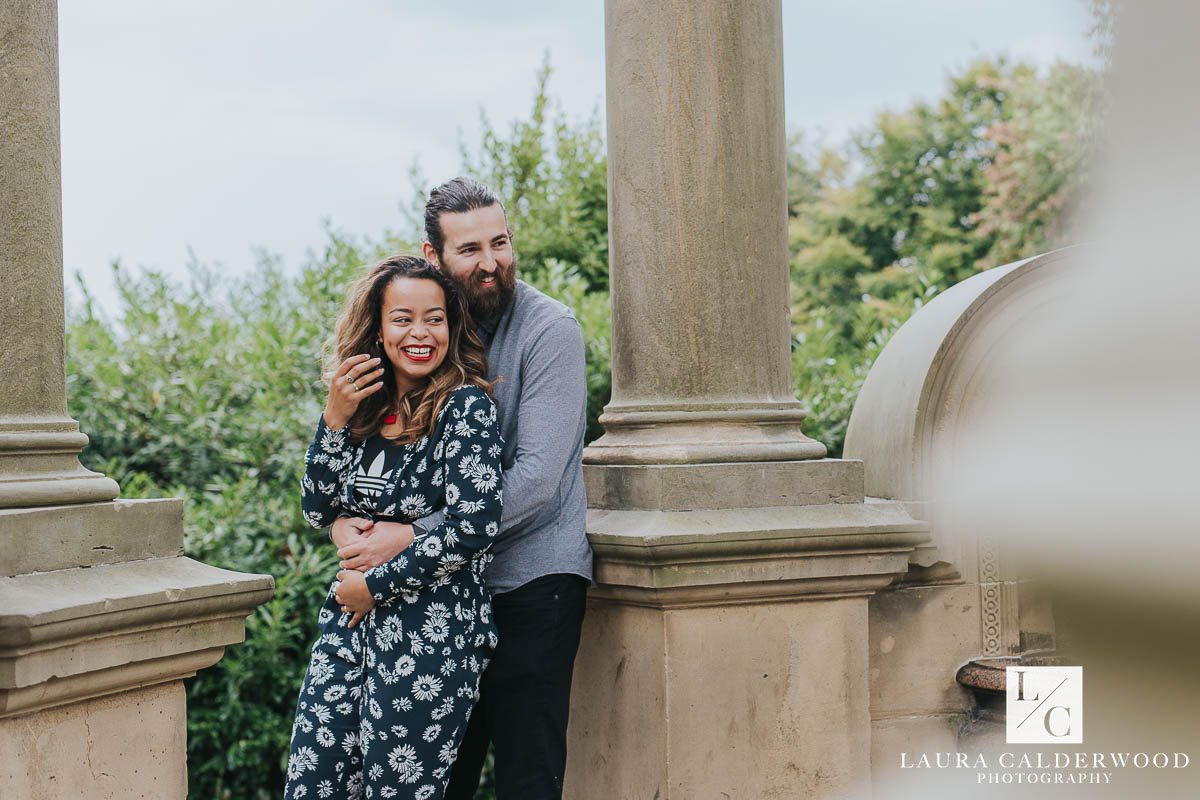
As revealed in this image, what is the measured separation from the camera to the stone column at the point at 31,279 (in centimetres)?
252

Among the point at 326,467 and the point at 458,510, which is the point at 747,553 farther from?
the point at 326,467

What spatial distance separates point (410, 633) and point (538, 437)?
1.72ft

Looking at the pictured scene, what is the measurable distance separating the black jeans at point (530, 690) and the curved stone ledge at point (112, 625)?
1.91 ft

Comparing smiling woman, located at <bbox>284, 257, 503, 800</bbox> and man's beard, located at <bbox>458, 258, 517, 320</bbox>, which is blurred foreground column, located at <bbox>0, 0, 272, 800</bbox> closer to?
smiling woman, located at <bbox>284, 257, 503, 800</bbox>

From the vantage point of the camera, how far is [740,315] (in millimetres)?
3162

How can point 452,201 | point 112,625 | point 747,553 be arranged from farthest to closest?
point 747,553 → point 452,201 → point 112,625

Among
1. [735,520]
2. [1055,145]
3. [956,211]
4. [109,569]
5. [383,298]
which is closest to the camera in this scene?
[1055,145]

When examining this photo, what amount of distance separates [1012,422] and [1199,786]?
0.88 ft

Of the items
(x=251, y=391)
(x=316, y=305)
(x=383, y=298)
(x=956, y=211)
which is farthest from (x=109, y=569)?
(x=956, y=211)

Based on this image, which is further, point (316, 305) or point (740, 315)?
point (316, 305)

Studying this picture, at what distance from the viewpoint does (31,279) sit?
256 centimetres

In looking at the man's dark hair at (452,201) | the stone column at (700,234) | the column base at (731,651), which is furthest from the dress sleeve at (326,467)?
the stone column at (700,234)

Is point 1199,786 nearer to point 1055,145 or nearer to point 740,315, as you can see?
point 1055,145

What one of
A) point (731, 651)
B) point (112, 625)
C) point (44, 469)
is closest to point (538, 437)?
point (731, 651)
